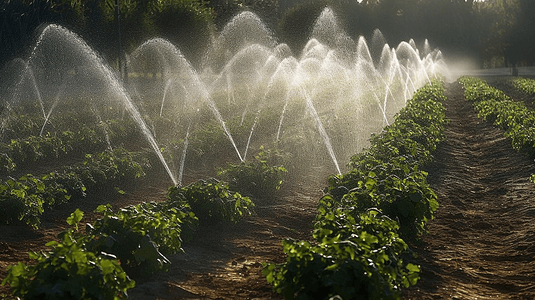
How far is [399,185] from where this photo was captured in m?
7.51

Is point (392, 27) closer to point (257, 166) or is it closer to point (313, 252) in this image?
point (257, 166)

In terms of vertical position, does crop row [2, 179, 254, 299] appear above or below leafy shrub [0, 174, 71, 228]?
below

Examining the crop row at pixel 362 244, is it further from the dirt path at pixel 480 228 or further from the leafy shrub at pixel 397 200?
the dirt path at pixel 480 228

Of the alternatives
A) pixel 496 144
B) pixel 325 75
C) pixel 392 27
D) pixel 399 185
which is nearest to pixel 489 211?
pixel 399 185

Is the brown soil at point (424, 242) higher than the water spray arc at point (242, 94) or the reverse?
the reverse

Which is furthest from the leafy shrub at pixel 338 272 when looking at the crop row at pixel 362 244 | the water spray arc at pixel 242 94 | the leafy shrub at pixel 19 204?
the water spray arc at pixel 242 94

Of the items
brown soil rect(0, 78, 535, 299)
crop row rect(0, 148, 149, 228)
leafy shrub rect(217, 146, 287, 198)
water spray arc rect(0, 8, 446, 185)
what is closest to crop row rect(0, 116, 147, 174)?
water spray arc rect(0, 8, 446, 185)

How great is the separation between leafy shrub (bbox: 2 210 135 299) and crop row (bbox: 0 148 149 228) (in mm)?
3646

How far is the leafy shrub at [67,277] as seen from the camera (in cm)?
425

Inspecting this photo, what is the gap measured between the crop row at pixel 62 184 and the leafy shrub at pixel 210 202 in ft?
5.50

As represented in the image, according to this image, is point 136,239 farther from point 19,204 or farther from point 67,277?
point 19,204

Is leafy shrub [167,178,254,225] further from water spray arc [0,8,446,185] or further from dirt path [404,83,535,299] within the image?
dirt path [404,83,535,299]

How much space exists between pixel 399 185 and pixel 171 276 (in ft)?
8.97

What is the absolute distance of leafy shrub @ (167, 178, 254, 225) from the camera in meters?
8.20
